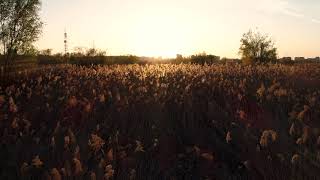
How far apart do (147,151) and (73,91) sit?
14.4 ft

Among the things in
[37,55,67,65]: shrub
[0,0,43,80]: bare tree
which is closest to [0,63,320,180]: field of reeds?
[0,0,43,80]: bare tree

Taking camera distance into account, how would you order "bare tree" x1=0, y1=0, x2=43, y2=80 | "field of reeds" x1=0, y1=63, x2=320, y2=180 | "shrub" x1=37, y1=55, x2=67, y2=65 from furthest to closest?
1. "shrub" x1=37, y1=55, x2=67, y2=65
2. "bare tree" x1=0, y1=0, x2=43, y2=80
3. "field of reeds" x1=0, y1=63, x2=320, y2=180

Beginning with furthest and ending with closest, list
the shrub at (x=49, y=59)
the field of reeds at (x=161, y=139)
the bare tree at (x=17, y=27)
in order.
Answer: the shrub at (x=49, y=59)
the bare tree at (x=17, y=27)
the field of reeds at (x=161, y=139)

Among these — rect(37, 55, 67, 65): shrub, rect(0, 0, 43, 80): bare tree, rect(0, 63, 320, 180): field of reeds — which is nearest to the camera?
rect(0, 63, 320, 180): field of reeds

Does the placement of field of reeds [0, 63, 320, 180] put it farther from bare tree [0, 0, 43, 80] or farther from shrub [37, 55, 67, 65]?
shrub [37, 55, 67, 65]

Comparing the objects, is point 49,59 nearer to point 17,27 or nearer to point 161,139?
point 17,27

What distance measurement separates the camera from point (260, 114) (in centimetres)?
665

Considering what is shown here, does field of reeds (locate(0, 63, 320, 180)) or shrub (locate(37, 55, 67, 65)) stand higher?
field of reeds (locate(0, 63, 320, 180))

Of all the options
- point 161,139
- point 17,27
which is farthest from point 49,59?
point 161,139

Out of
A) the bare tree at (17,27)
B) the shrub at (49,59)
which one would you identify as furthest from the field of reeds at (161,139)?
the shrub at (49,59)

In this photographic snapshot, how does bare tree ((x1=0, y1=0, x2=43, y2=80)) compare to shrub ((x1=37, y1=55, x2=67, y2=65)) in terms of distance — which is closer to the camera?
bare tree ((x1=0, y1=0, x2=43, y2=80))

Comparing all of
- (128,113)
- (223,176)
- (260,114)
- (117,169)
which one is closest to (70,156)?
(117,169)

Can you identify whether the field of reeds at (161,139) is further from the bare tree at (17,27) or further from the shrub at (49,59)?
the shrub at (49,59)

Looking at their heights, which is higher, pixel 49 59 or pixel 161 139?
pixel 161 139
